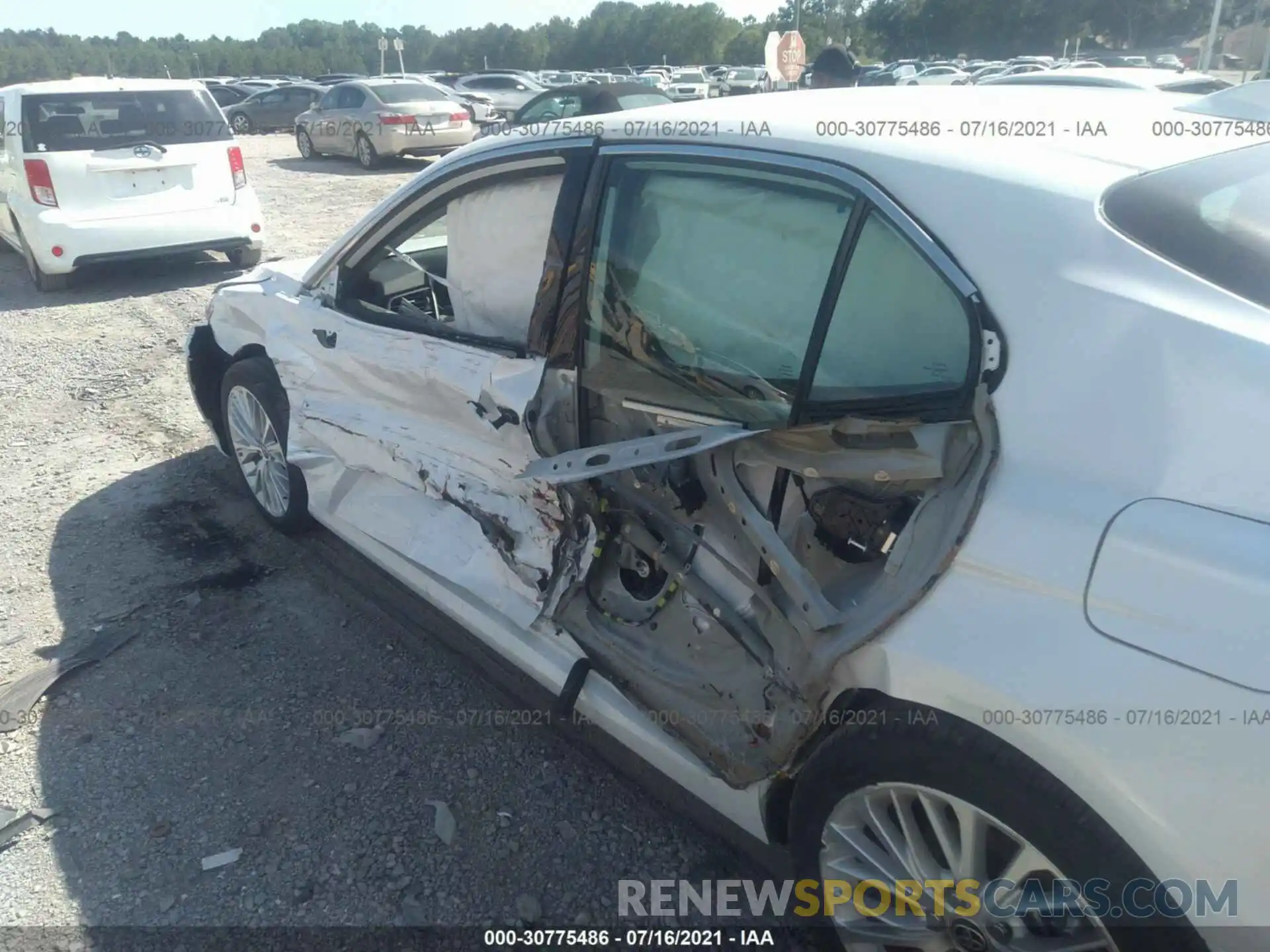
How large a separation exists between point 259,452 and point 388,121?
560 inches

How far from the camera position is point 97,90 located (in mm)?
8227

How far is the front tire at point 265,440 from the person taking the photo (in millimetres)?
3877

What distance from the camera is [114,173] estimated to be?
816 centimetres

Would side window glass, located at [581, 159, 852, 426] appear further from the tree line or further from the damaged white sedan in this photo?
the tree line

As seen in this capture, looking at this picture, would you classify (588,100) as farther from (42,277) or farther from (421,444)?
(421,444)

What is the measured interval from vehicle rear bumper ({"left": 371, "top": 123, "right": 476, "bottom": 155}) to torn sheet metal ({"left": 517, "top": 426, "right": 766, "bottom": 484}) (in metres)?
15.6

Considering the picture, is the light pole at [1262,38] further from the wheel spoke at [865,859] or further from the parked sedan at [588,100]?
the wheel spoke at [865,859]

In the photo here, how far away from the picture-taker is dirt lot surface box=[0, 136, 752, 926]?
246cm

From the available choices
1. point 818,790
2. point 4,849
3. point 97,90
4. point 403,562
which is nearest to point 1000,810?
point 818,790

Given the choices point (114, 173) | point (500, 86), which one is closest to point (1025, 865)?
point (114, 173)

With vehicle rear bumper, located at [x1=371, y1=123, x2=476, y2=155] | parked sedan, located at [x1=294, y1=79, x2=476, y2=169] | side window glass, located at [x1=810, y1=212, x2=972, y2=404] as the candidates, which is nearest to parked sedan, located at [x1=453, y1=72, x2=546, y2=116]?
parked sedan, located at [x1=294, y1=79, x2=476, y2=169]

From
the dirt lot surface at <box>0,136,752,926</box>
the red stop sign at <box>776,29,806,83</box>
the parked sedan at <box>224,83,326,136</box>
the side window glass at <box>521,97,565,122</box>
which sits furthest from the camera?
the parked sedan at <box>224,83,326,136</box>

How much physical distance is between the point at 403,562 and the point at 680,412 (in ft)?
4.70

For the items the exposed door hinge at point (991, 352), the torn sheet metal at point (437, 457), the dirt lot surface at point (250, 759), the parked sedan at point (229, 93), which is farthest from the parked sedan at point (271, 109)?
the exposed door hinge at point (991, 352)
